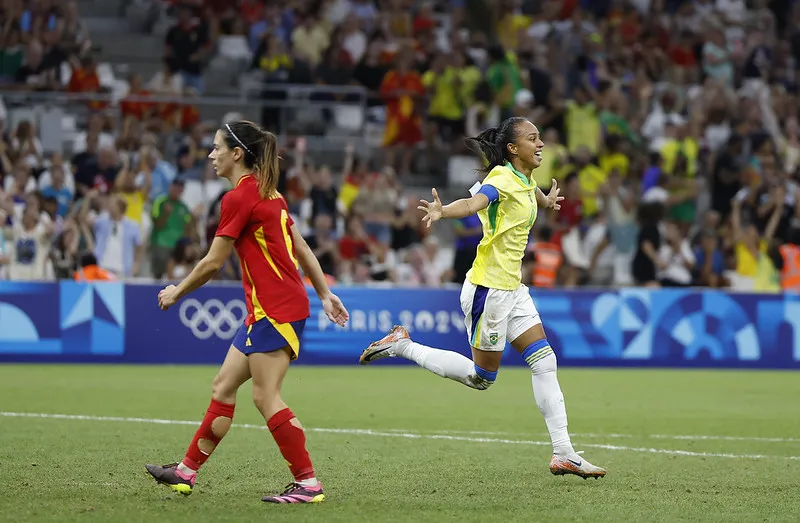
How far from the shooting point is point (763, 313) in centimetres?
1923

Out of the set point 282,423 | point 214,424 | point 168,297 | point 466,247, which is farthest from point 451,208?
point 466,247

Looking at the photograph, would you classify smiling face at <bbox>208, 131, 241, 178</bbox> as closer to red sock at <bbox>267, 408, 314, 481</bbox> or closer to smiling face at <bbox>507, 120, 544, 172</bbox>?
red sock at <bbox>267, 408, 314, 481</bbox>

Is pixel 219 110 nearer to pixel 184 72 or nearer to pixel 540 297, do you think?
pixel 184 72

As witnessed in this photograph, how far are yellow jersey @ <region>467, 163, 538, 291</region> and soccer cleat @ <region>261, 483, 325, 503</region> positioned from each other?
191 cm

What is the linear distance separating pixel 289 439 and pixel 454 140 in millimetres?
17074

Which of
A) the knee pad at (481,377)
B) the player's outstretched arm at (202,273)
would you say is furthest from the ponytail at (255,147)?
the knee pad at (481,377)

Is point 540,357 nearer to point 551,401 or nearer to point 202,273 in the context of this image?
point 551,401

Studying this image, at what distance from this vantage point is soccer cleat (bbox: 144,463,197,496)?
7.50 metres

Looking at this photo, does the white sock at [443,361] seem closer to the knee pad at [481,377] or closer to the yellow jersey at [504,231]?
the knee pad at [481,377]

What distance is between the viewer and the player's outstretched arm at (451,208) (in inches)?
302

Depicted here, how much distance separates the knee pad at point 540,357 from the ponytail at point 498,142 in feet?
3.99

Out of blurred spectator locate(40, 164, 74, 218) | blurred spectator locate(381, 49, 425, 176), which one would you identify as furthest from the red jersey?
blurred spectator locate(381, 49, 425, 176)

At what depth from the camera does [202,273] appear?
7227 mm

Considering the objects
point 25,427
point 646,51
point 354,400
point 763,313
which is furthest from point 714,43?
point 25,427
